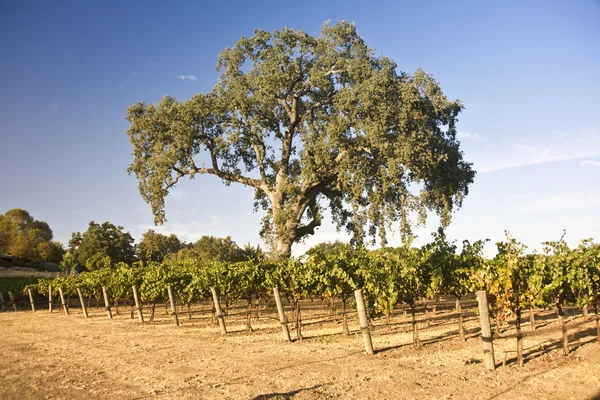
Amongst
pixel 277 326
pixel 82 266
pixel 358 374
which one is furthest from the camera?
pixel 82 266

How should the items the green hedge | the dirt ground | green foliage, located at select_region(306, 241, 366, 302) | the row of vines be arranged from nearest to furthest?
1. the dirt ground
2. the row of vines
3. green foliage, located at select_region(306, 241, 366, 302)
4. the green hedge

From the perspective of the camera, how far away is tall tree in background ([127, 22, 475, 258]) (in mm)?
22734

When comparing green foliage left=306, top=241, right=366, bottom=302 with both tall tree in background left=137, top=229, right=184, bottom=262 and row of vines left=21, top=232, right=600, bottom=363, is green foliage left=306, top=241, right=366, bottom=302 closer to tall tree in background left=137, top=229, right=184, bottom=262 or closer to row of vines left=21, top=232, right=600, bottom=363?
row of vines left=21, top=232, right=600, bottom=363

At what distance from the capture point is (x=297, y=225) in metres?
26.3

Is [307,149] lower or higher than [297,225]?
higher

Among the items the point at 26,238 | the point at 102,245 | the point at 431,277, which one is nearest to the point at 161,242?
the point at 102,245

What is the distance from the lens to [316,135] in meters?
25.8

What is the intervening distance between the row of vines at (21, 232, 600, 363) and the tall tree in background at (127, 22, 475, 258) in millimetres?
7302

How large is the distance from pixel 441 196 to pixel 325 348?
14.0 metres

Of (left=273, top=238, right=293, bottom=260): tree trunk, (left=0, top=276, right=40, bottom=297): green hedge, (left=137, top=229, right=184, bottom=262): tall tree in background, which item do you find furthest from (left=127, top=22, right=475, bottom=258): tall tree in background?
(left=137, top=229, right=184, bottom=262): tall tree in background

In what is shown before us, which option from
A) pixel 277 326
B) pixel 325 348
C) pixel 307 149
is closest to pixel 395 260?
pixel 325 348

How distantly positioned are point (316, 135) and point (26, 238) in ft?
225

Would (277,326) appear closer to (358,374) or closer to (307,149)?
(358,374)

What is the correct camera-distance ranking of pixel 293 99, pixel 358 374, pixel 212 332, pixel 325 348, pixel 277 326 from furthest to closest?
pixel 293 99, pixel 277 326, pixel 212 332, pixel 325 348, pixel 358 374
